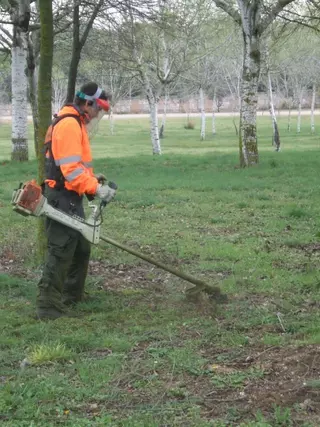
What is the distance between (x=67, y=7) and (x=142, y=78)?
1293 cm

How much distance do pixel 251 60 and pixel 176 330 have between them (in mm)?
12709

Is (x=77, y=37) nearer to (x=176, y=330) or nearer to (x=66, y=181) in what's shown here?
(x=66, y=181)

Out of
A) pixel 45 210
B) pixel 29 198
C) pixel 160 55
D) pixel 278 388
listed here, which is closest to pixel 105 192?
pixel 45 210

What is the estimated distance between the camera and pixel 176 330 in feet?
17.6

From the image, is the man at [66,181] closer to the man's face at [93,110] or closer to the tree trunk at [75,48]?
the man's face at [93,110]

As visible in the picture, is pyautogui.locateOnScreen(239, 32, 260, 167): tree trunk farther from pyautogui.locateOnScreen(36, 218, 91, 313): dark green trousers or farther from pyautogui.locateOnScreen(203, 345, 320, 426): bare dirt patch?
pyautogui.locateOnScreen(203, 345, 320, 426): bare dirt patch

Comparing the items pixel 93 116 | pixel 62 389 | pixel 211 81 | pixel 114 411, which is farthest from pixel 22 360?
pixel 211 81

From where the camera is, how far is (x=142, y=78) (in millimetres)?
29266

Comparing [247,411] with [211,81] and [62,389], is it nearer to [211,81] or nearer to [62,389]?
[62,389]

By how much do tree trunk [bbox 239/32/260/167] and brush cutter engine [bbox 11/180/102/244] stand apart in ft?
39.6

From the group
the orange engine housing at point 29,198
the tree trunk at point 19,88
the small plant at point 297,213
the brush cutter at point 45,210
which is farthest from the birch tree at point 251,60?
the orange engine housing at point 29,198

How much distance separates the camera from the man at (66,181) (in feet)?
18.0

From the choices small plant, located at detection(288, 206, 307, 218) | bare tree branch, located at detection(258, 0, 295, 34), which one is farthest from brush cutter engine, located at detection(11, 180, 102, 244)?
bare tree branch, located at detection(258, 0, 295, 34)

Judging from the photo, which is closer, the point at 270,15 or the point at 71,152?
the point at 71,152
